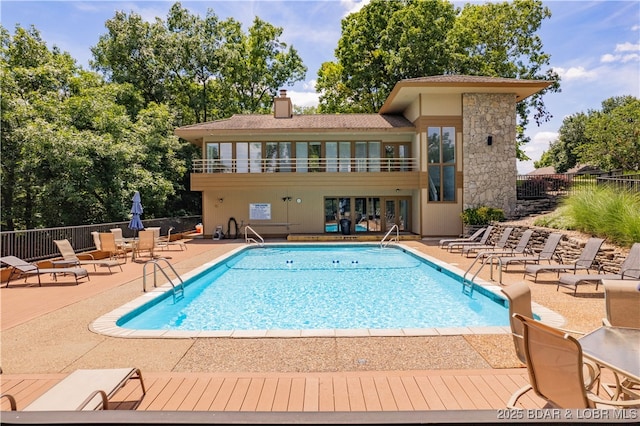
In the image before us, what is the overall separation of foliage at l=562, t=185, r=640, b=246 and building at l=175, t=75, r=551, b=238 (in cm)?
648

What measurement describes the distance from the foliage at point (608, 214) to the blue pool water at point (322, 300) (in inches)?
178

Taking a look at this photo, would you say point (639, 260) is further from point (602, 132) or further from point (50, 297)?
point (602, 132)

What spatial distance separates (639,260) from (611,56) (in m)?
17.5

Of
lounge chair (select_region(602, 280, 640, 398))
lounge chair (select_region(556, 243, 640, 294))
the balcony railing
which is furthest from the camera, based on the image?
the balcony railing

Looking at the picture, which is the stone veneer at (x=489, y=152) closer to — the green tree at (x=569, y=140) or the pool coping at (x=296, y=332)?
the pool coping at (x=296, y=332)

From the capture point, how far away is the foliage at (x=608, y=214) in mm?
9703

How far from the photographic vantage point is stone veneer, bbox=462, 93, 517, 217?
1886 cm

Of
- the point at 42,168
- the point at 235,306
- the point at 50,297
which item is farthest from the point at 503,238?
the point at 42,168

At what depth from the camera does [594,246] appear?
8969 millimetres

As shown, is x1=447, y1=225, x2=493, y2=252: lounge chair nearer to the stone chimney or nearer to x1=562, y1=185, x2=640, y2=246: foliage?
x1=562, y1=185, x2=640, y2=246: foliage

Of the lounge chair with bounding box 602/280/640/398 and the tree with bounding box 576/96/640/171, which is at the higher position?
the tree with bounding box 576/96/640/171

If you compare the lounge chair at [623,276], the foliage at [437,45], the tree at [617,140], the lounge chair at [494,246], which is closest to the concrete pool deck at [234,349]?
the lounge chair at [623,276]

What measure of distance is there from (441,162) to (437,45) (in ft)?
38.3

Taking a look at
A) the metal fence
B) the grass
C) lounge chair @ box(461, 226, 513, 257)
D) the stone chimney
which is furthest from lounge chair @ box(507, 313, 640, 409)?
the stone chimney
